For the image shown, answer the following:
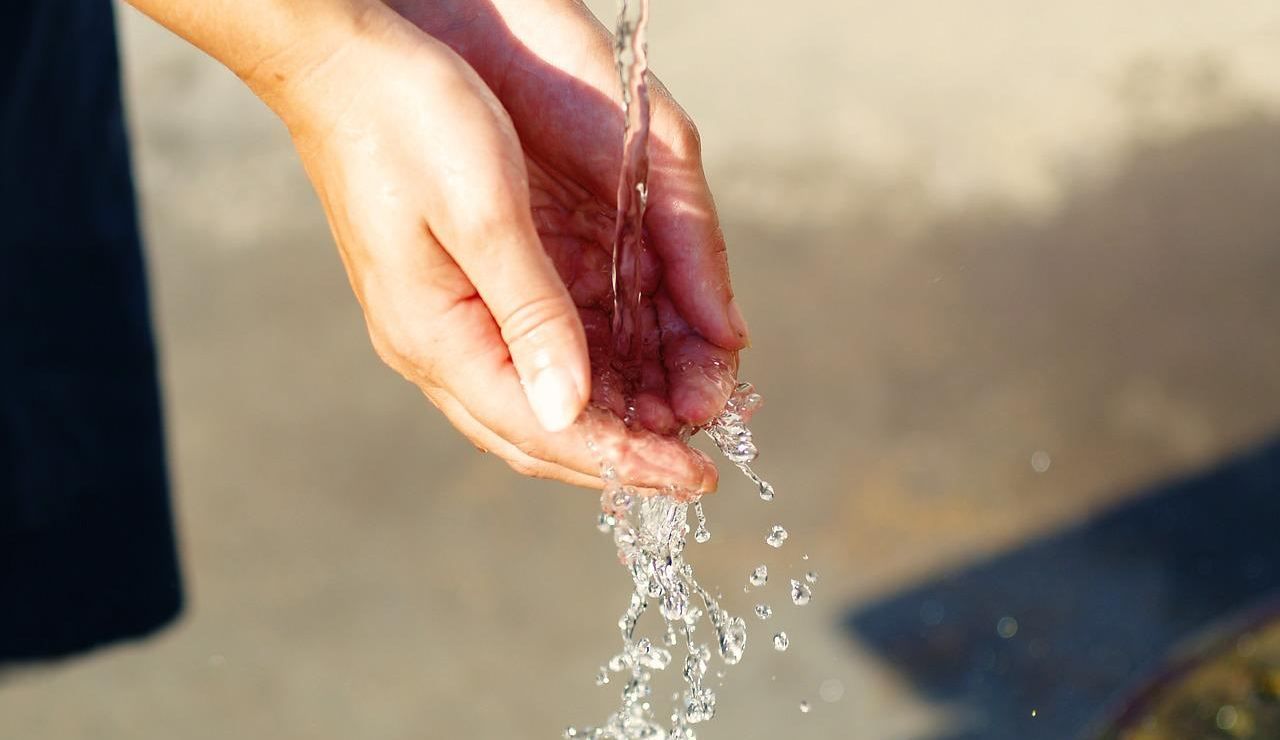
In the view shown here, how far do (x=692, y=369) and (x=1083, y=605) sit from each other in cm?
122

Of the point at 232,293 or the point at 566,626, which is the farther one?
the point at 232,293

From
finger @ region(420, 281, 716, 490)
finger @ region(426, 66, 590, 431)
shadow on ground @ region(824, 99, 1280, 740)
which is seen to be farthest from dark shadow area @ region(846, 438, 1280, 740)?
finger @ region(426, 66, 590, 431)

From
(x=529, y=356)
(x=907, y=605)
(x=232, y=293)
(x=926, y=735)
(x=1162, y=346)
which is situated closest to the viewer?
(x=529, y=356)

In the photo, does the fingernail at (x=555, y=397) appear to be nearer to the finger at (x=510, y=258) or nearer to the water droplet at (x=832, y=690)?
the finger at (x=510, y=258)

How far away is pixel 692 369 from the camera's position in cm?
133

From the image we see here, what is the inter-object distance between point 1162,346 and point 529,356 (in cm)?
182

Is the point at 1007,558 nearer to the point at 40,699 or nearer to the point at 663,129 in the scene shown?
the point at 663,129

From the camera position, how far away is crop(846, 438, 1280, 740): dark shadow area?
2.12 m

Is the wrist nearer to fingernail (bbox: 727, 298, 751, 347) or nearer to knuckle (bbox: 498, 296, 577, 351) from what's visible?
knuckle (bbox: 498, 296, 577, 351)

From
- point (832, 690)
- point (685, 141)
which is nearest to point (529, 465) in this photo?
point (685, 141)

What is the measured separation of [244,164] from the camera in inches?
117

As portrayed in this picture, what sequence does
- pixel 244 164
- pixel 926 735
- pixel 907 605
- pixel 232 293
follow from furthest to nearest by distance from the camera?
pixel 244 164 < pixel 232 293 < pixel 907 605 < pixel 926 735

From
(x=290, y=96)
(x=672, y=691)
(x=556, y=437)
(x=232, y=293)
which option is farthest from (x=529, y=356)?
(x=232, y=293)

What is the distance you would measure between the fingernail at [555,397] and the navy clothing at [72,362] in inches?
37.0
